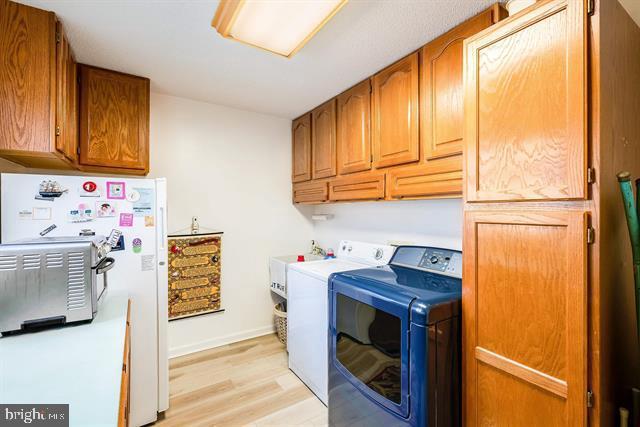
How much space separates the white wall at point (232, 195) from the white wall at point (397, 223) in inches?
17.7

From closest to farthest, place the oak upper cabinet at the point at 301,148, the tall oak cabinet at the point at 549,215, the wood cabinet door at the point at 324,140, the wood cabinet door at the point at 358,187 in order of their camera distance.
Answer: the tall oak cabinet at the point at 549,215
the wood cabinet door at the point at 358,187
the wood cabinet door at the point at 324,140
the oak upper cabinet at the point at 301,148

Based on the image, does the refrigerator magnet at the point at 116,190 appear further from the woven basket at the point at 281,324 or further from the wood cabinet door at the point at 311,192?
the woven basket at the point at 281,324

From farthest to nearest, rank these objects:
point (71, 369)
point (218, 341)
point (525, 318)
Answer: point (218, 341)
point (525, 318)
point (71, 369)

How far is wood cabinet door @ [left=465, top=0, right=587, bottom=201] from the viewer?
90cm

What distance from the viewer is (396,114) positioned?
192cm

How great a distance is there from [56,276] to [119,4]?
1.33 metres

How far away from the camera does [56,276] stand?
4.03ft

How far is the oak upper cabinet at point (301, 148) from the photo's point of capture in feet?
9.55

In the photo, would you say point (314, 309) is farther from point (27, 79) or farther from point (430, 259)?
point (27, 79)

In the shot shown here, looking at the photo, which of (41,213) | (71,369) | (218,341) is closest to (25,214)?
(41,213)

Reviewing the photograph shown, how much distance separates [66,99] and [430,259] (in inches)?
93.7

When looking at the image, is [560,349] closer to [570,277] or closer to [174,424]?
[570,277]

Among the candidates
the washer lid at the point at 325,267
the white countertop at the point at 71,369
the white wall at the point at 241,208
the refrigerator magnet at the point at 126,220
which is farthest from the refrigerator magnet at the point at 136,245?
the washer lid at the point at 325,267

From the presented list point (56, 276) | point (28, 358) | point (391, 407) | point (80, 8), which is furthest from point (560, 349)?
point (80, 8)
